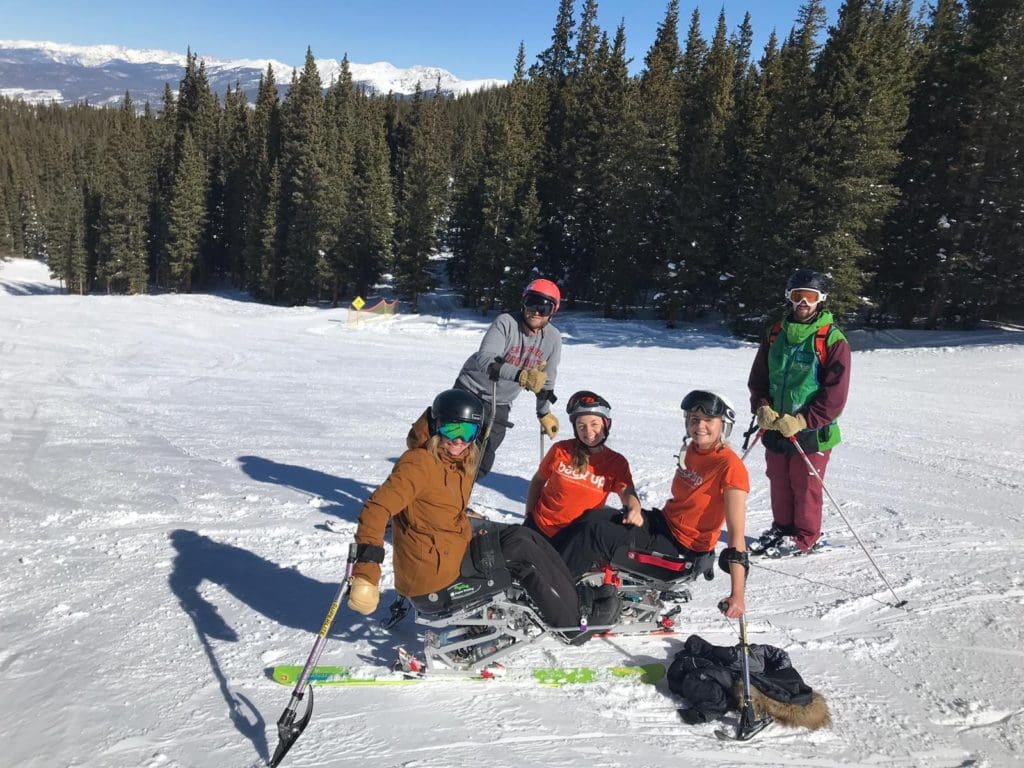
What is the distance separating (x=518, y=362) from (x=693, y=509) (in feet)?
6.59

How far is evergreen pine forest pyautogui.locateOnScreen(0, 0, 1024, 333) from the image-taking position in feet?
73.2

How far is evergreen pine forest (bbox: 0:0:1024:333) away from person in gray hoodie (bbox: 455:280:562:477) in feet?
61.6

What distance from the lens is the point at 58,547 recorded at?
5.32m

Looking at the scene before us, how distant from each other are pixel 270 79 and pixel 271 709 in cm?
7031

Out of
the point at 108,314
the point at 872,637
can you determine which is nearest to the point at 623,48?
the point at 108,314

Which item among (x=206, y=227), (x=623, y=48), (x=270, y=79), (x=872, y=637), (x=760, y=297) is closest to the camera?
(x=872, y=637)

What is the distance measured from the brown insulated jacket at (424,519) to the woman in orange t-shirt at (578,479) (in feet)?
3.23

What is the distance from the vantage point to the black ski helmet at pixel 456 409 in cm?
357

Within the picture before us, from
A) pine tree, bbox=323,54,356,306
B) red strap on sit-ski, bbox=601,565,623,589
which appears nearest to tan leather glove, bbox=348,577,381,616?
red strap on sit-ski, bbox=601,565,623,589

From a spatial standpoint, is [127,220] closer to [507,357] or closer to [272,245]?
[272,245]

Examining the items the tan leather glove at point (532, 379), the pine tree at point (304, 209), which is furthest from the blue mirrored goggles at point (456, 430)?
the pine tree at point (304, 209)

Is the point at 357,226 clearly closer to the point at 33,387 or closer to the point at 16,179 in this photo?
the point at 33,387

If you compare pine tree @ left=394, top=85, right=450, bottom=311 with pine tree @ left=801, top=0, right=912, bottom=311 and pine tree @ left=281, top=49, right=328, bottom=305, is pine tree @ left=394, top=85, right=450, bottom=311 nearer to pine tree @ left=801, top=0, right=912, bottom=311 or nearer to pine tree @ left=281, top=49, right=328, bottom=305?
pine tree @ left=281, top=49, right=328, bottom=305

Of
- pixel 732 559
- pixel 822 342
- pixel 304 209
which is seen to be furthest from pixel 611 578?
pixel 304 209
